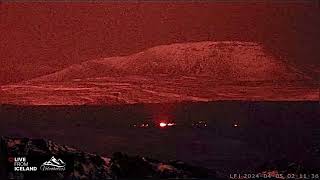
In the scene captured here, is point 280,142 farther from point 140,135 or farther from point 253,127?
point 140,135

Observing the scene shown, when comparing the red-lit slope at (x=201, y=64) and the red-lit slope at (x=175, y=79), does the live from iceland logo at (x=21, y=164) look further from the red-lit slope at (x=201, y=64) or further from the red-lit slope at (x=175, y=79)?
the red-lit slope at (x=201, y=64)

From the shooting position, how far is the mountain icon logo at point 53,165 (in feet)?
13.9

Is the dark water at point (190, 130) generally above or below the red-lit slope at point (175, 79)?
below

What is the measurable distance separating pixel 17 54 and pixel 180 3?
1.00 metres

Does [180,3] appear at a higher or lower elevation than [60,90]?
higher

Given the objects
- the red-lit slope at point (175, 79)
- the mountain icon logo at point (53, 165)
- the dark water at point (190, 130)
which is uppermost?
the red-lit slope at point (175, 79)

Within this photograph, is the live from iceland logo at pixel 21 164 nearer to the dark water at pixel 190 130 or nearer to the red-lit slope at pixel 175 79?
the dark water at pixel 190 130

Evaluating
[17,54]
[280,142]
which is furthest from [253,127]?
[17,54]

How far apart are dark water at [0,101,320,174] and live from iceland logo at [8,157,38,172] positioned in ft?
0.50

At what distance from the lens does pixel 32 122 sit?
14.0 ft

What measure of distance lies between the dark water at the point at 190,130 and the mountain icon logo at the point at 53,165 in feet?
0.38

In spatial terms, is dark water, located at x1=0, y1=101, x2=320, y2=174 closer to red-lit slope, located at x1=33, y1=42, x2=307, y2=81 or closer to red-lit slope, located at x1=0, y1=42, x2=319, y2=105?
red-lit slope, located at x1=0, y1=42, x2=319, y2=105

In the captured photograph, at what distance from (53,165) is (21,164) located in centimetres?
18

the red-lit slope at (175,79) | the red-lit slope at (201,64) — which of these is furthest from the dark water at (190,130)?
the red-lit slope at (201,64)
